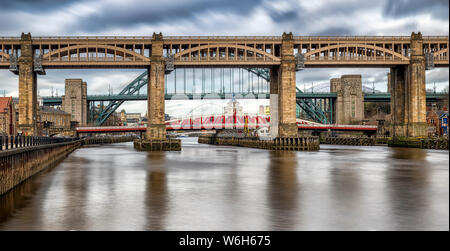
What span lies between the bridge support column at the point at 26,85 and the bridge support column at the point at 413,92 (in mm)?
58186

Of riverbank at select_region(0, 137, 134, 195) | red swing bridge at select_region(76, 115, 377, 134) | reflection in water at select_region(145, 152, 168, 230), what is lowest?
reflection in water at select_region(145, 152, 168, 230)

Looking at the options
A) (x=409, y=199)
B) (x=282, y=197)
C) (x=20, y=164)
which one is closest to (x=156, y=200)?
(x=282, y=197)

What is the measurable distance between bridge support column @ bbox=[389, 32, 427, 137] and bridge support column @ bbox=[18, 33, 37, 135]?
58.2m

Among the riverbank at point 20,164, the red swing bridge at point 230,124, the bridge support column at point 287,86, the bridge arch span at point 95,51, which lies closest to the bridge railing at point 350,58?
the bridge support column at point 287,86

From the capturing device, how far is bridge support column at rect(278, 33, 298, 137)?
239 feet

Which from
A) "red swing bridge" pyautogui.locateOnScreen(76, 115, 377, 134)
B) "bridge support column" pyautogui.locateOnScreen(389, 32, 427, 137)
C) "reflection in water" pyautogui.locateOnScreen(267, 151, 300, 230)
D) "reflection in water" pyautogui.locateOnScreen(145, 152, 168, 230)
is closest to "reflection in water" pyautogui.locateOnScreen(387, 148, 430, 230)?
"reflection in water" pyautogui.locateOnScreen(267, 151, 300, 230)

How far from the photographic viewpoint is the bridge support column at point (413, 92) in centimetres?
7600

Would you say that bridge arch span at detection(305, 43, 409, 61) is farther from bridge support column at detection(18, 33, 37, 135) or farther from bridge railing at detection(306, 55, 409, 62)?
bridge support column at detection(18, 33, 37, 135)

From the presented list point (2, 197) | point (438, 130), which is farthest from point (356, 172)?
point (438, 130)

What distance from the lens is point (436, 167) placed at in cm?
3938

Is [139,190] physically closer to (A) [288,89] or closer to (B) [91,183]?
(B) [91,183]

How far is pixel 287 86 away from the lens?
→ 7275 cm

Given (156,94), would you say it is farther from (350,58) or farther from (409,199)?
(409,199)
